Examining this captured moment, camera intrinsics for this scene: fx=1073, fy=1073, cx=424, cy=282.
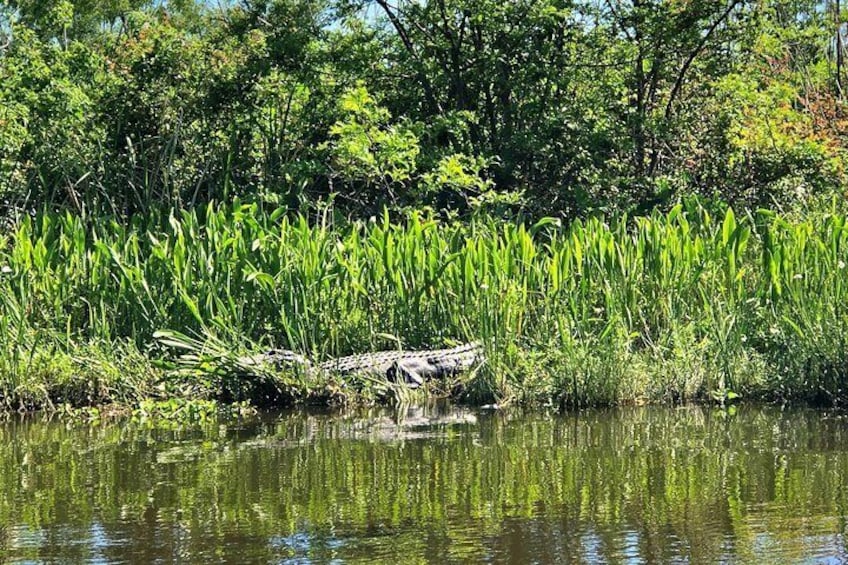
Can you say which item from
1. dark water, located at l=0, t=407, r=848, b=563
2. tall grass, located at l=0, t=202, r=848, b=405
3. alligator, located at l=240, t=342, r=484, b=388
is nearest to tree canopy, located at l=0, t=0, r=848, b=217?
tall grass, located at l=0, t=202, r=848, b=405

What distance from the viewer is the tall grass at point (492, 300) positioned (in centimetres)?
737

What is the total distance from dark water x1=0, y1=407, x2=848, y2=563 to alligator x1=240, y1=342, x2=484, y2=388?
60 centimetres

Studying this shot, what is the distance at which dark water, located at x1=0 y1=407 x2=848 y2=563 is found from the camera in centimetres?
397

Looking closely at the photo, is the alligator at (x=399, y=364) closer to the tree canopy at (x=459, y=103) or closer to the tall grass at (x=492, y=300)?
the tall grass at (x=492, y=300)

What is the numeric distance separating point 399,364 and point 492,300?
0.82 m

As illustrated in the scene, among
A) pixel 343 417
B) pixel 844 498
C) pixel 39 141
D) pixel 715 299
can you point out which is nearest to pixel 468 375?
pixel 343 417

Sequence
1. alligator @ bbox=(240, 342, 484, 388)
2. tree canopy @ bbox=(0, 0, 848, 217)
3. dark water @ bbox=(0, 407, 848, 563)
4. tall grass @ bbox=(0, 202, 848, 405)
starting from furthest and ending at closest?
tree canopy @ bbox=(0, 0, 848, 217) → alligator @ bbox=(240, 342, 484, 388) → tall grass @ bbox=(0, 202, 848, 405) → dark water @ bbox=(0, 407, 848, 563)

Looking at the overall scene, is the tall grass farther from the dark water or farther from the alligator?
the dark water

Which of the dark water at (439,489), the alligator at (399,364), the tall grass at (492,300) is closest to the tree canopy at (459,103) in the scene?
the tall grass at (492,300)

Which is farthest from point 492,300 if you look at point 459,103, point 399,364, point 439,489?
point 459,103

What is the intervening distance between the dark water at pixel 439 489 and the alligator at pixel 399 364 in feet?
1.98

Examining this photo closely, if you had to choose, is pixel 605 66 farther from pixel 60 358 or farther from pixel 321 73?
pixel 60 358

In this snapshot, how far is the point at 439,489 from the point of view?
4.98 meters

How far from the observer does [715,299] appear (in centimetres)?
789
